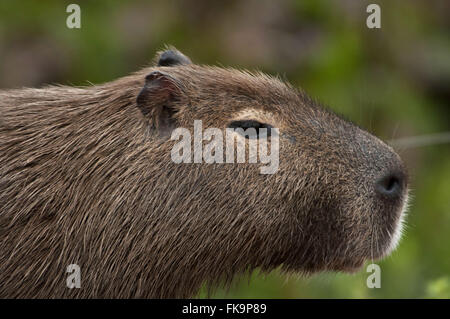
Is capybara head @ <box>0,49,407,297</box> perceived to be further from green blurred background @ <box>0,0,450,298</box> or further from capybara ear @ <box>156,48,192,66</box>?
green blurred background @ <box>0,0,450,298</box>

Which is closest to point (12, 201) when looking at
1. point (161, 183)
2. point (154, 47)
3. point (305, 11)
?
point (161, 183)

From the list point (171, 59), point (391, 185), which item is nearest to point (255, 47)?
point (171, 59)

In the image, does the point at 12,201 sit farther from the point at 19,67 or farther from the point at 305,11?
the point at 305,11

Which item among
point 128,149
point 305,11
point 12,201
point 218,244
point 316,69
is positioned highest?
point 305,11

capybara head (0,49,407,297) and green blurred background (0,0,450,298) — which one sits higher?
green blurred background (0,0,450,298)

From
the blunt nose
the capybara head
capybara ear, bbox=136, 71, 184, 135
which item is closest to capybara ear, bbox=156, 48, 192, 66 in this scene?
the capybara head

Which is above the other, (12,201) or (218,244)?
(12,201)
